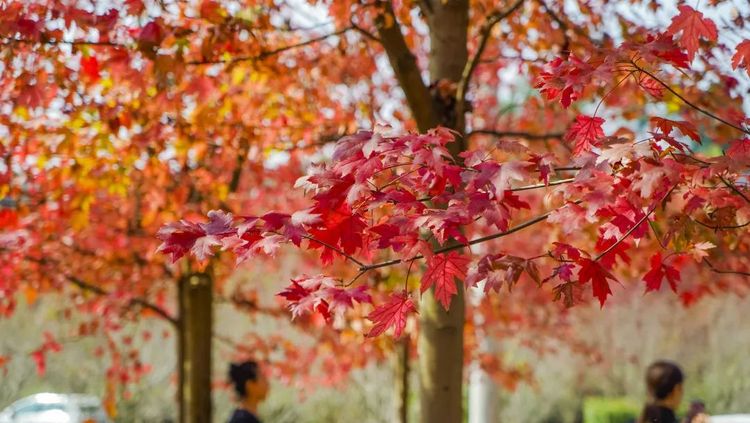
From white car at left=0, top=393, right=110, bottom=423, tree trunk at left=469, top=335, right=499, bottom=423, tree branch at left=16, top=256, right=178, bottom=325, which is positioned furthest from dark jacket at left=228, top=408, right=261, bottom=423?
white car at left=0, top=393, right=110, bottom=423

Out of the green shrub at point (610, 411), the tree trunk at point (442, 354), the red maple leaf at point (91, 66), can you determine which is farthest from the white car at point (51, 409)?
the tree trunk at point (442, 354)

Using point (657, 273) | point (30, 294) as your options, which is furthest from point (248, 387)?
point (30, 294)

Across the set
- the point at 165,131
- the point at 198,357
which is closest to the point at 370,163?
the point at 165,131

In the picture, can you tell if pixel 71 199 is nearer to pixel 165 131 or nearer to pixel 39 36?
pixel 165 131

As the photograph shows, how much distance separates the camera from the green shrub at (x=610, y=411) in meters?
15.8

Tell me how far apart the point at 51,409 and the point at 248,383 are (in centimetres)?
1210

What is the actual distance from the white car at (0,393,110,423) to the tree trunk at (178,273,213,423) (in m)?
7.81

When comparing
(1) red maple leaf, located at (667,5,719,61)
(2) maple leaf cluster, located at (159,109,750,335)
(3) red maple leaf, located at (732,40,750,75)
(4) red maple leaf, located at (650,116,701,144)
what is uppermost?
(1) red maple leaf, located at (667,5,719,61)

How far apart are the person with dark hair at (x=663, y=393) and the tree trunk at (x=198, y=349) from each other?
15.1 ft

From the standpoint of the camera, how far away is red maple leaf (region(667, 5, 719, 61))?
3467mm

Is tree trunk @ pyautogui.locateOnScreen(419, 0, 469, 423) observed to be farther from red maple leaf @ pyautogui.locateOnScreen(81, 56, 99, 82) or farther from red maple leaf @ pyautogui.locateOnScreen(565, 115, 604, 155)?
red maple leaf @ pyautogui.locateOnScreen(81, 56, 99, 82)

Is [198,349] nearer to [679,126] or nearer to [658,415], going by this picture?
[658,415]

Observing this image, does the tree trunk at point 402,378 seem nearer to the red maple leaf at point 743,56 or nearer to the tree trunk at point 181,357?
the tree trunk at point 181,357

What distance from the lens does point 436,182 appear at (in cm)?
334
